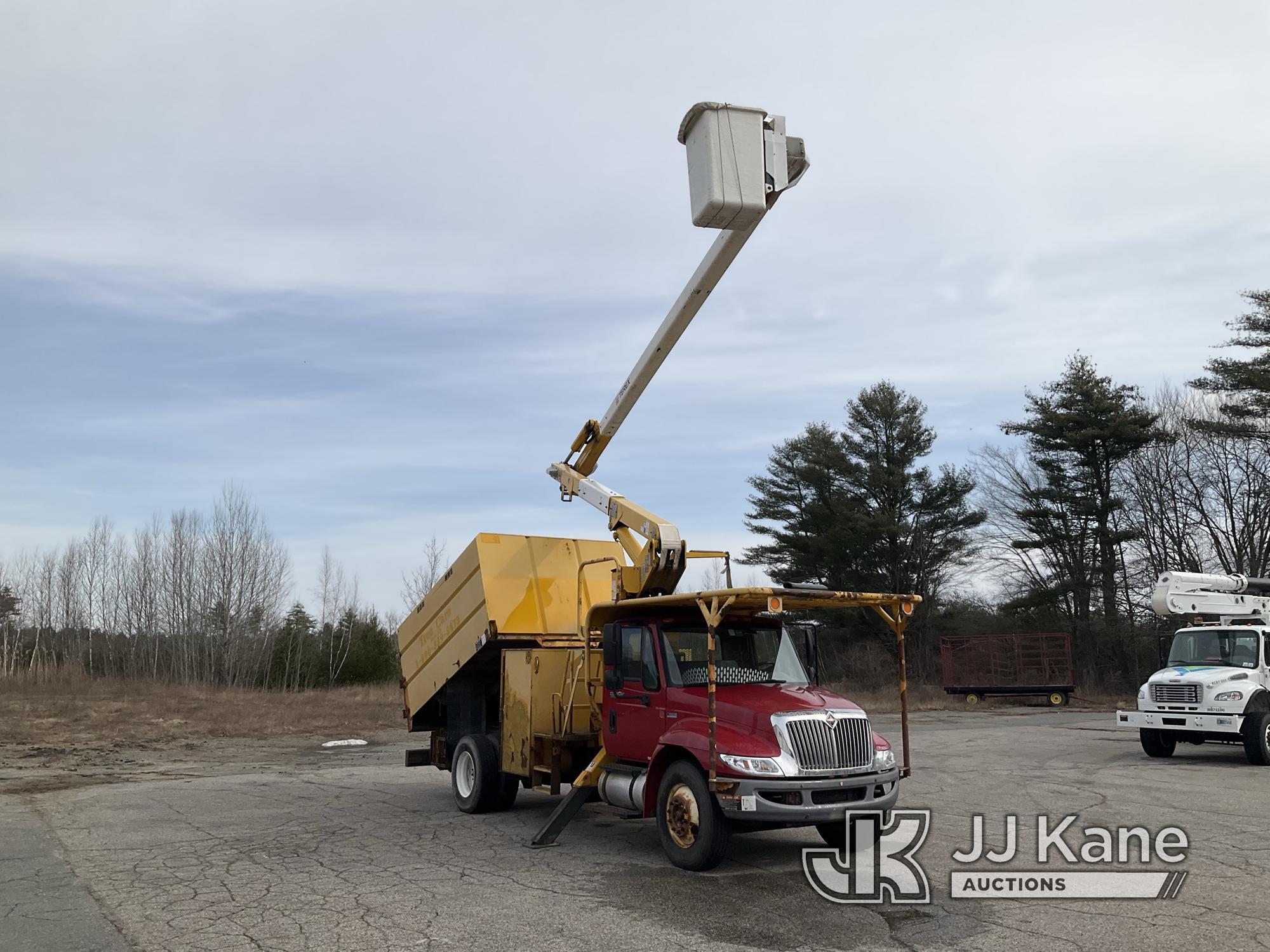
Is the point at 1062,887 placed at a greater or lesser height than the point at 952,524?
lesser

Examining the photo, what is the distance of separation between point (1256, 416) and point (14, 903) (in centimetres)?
3889

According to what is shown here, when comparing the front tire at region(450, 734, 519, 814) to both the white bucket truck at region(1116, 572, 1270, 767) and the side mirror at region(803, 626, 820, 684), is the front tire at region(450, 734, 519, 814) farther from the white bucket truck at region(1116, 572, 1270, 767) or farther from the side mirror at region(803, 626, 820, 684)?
the white bucket truck at region(1116, 572, 1270, 767)

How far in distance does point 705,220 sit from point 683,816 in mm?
5093

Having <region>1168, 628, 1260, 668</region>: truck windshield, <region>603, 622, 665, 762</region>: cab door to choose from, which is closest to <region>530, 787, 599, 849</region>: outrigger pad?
<region>603, 622, 665, 762</region>: cab door

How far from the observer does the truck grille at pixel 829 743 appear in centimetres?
793

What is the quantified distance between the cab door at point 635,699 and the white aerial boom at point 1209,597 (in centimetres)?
1253

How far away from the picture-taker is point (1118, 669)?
39938 mm

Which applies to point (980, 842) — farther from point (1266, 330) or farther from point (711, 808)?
point (1266, 330)

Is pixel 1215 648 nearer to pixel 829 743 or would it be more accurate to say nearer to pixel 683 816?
pixel 829 743

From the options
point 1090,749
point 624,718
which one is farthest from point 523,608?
point 1090,749

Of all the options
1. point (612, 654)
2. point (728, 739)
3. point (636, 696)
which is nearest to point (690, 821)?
point (728, 739)

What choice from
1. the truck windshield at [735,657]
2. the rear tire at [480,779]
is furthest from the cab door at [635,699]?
the rear tire at [480,779]

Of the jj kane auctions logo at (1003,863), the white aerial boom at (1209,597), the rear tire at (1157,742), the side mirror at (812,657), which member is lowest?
the rear tire at (1157,742)

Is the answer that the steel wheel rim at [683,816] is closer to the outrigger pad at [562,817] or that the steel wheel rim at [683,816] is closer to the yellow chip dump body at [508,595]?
the outrigger pad at [562,817]
